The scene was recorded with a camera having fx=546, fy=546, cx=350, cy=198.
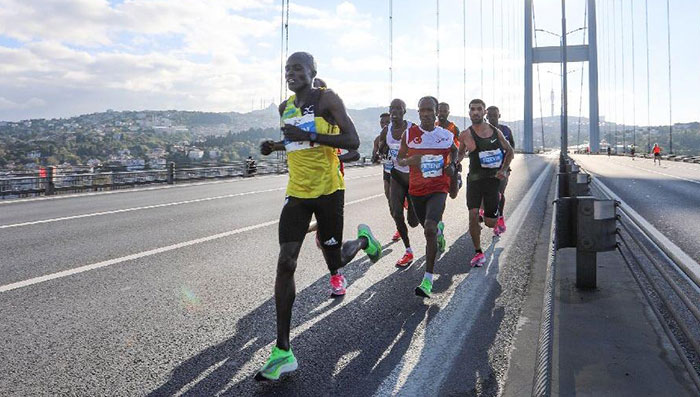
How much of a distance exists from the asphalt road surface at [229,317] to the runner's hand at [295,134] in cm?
137

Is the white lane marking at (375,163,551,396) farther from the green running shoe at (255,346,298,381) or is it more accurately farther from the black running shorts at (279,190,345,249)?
the black running shorts at (279,190,345,249)

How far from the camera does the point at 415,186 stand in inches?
231

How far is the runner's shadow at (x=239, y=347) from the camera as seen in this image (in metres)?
3.01

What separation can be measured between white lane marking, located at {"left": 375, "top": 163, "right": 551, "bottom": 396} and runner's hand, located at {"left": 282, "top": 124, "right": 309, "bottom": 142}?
5.02ft

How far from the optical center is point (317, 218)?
3.83 m

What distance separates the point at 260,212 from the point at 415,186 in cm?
621

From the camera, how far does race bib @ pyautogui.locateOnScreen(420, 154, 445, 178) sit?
574cm

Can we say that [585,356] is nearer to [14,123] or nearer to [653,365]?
[653,365]

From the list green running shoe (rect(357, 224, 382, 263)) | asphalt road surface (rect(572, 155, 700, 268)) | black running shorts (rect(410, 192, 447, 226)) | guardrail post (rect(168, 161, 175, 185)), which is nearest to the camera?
green running shoe (rect(357, 224, 382, 263))

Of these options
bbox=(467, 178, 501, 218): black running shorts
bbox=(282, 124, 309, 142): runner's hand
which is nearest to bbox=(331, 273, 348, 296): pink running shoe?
bbox=(282, 124, 309, 142): runner's hand

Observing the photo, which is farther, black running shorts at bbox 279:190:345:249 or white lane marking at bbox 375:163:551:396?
black running shorts at bbox 279:190:345:249

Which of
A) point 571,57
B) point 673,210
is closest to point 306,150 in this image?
point 673,210

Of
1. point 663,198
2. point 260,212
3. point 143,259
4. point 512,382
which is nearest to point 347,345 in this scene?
point 512,382

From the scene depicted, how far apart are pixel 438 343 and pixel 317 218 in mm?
1188
